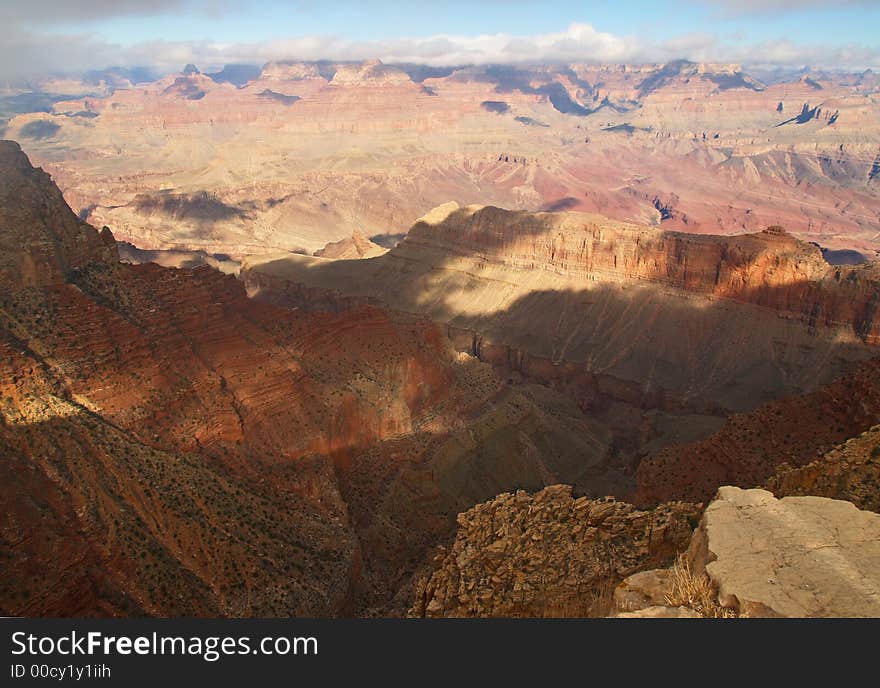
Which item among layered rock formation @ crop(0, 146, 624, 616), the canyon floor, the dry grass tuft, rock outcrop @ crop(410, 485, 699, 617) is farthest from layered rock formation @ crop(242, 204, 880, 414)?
the dry grass tuft

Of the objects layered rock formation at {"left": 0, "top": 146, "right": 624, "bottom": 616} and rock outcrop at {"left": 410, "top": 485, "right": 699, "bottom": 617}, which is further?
layered rock formation at {"left": 0, "top": 146, "right": 624, "bottom": 616}

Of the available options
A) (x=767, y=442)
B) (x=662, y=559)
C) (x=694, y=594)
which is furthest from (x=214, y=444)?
(x=694, y=594)

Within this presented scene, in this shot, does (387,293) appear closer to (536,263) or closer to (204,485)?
(536,263)

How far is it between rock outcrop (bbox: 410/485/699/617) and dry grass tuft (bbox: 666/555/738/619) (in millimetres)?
2179

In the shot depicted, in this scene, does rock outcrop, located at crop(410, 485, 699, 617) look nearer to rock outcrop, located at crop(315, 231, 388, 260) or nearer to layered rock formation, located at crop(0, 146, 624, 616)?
layered rock formation, located at crop(0, 146, 624, 616)

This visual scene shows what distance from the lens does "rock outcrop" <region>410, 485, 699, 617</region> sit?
16.0 meters

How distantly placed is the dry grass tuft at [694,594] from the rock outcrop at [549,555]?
2.18 m

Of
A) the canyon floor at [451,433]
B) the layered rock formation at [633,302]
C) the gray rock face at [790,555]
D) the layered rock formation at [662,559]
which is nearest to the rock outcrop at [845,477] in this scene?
the canyon floor at [451,433]

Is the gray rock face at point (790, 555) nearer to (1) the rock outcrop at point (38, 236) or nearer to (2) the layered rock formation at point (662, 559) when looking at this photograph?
(2) the layered rock formation at point (662, 559)

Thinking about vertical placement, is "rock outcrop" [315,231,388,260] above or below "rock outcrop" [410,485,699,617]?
below

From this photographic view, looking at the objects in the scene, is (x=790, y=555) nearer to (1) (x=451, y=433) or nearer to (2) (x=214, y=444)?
(2) (x=214, y=444)

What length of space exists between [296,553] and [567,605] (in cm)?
1720

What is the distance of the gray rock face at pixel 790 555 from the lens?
10.6 metres

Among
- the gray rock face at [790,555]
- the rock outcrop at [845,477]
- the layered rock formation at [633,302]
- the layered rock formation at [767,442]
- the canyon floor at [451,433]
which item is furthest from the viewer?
the layered rock formation at [633,302]
